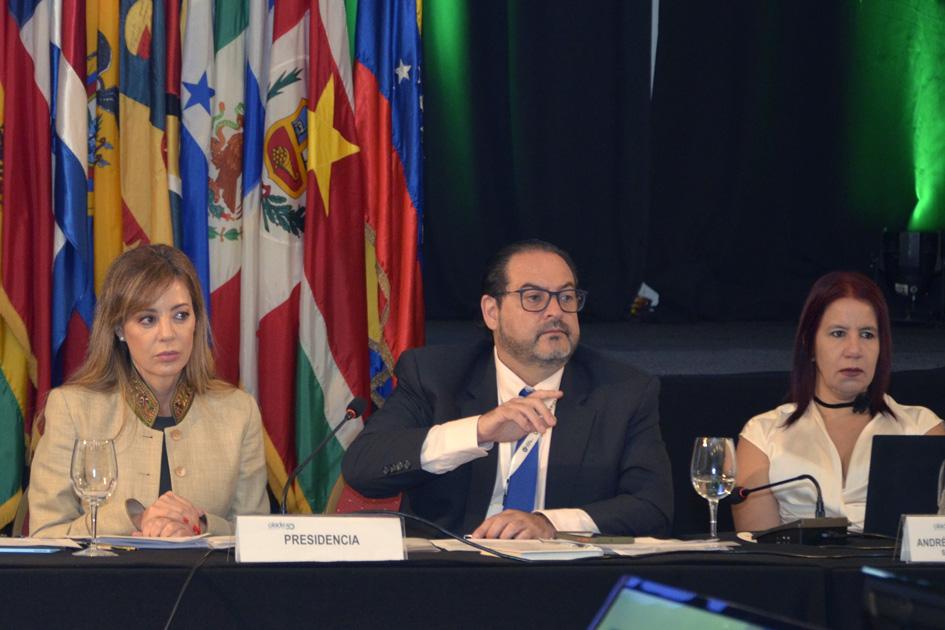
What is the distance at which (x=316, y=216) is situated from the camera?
13.6 feet

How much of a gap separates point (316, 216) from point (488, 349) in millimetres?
1180

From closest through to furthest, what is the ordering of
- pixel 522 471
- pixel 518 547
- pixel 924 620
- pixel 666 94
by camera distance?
pixel 924 620
pixel 518 547
pixel 522 471
pixel 666 94

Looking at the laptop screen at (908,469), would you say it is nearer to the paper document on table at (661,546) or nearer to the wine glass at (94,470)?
the paper document on table at (661,546)

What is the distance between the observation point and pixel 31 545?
6.77 feet

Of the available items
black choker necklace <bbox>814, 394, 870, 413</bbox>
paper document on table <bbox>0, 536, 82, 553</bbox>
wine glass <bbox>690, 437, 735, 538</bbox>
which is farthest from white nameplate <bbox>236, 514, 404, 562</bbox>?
black choker necklace <bbox>814, 394, 870, 413</bbox>

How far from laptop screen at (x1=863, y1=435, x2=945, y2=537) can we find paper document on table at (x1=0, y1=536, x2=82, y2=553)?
1.38 metres

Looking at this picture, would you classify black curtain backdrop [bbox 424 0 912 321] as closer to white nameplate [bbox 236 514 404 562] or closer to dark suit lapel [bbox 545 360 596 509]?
dark suit lapel [bbox 545 360 596 509]

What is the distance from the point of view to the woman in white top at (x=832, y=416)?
314cm

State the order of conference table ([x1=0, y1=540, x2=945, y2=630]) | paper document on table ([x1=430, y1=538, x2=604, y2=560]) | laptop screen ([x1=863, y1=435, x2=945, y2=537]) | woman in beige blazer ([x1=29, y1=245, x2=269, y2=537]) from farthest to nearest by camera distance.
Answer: woman in beige blazer ([x1=29, y1=245, x2=269, y2=537]) → laptop screen ([x1=863, y1=435, x2=945, y2=537]) → paper document on table ([x1=430, y1=538, x2=604, y2=560]) → conference table ([x1=0, y1=540, x2=945, y2=630])

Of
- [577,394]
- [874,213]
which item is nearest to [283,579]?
[577,394]

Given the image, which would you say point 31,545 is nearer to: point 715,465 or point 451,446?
point 451,446

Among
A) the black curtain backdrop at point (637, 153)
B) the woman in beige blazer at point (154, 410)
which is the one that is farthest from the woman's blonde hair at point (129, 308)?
the black curtain backdrop at point (637, 153)

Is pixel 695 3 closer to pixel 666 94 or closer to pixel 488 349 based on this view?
pixel 666 94

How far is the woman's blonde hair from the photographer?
290cm
